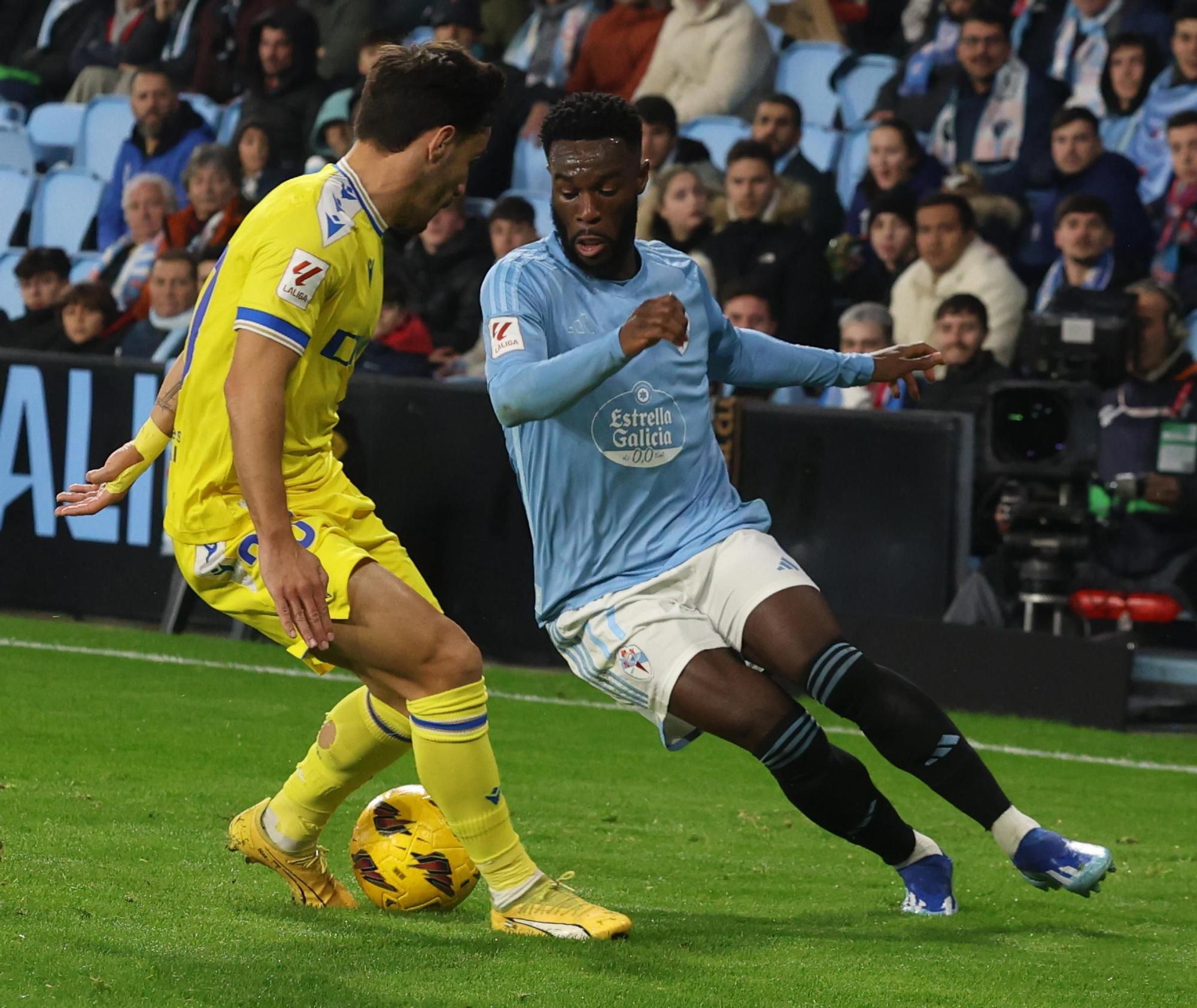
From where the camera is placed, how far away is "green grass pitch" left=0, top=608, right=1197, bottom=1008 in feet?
13.7

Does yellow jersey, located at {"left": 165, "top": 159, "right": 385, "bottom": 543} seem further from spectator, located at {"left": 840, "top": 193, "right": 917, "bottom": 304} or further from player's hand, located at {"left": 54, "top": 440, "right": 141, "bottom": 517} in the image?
spectator, located at {"left": 840, "top": 193, "right": 917, "bottom": 304}

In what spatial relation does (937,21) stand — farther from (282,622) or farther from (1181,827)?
(282,622)

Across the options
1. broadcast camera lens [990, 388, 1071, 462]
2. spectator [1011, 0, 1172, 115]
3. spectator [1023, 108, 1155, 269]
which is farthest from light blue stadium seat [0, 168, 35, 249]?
broadcast camera lens [990, 388, 1071, 462]

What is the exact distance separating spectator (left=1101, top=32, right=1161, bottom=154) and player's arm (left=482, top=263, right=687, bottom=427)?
7.07 m

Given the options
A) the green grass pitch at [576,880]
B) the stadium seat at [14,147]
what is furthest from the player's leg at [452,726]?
the stadium seat at [14,147]

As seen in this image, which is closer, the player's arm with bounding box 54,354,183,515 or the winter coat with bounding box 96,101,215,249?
the player's arm with bounding box 54,354,183,515

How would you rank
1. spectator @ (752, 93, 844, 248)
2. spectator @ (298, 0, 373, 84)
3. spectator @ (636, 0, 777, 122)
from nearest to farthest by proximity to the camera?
spectator @ (752, 93, 844, 248) → spectator @ (636, 0, 777, 122) → spectator @ (298, 0, 373, 84)

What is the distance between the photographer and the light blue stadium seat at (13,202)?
50.9 ft

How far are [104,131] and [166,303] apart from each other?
424 cm

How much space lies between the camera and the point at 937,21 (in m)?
12.2

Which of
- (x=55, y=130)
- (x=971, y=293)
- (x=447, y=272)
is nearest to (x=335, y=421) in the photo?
(x=971, y=293)

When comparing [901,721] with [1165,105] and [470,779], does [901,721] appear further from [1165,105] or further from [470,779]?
[1165,105]

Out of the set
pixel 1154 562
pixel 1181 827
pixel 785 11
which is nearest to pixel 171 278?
pixel 785 11

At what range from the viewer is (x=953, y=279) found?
1036 cm
